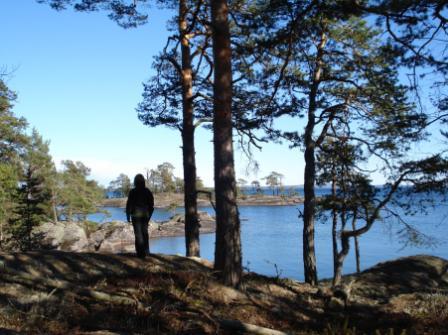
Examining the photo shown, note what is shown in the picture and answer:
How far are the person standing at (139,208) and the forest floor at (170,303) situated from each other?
51 centimetres

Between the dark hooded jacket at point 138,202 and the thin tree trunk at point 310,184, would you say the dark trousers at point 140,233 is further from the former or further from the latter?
the thin tree trunk at point 310,184

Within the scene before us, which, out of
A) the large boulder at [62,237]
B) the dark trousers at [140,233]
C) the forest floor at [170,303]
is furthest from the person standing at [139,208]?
the large boulder at [62,237]

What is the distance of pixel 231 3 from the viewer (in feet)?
38.2

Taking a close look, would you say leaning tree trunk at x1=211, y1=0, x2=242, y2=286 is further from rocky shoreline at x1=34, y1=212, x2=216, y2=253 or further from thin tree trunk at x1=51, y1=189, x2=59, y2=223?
thin tree trunk at x1=51, y1=189, x2=59, y2=223

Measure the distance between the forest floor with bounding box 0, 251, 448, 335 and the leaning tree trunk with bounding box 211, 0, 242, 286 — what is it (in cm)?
39

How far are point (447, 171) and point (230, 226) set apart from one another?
5611mm

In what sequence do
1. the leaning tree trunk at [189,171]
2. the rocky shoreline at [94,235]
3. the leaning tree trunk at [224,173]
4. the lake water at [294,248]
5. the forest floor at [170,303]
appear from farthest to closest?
1. the rocky shoreline at [94,235]
2. the lake water at [294,248]
3. the leaning tree trunk at [189,171]
4. the leaning tree trunk at [224,173]
5. the forest floor at [170,303]

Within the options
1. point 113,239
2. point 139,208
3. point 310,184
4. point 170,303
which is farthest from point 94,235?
point 170,303

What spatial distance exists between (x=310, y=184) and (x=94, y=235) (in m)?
39.8

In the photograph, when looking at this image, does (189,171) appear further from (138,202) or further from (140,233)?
(140,233)

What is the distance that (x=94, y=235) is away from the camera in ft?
156

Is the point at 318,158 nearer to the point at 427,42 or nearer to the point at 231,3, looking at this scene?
the point at 231,3

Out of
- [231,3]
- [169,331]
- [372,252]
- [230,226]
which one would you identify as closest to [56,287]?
[169,331]

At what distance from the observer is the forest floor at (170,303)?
547cm
